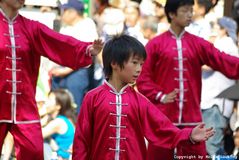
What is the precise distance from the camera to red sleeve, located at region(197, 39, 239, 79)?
9.22 metres

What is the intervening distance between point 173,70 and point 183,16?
51 centimetres

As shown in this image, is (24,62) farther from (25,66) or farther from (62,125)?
(62,125)

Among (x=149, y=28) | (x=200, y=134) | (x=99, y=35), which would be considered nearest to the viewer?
(x=200, y=134)

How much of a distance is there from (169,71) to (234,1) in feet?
15.4

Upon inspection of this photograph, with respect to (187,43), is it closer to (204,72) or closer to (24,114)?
(24,114)

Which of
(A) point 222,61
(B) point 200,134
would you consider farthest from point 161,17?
(B) point 200,134

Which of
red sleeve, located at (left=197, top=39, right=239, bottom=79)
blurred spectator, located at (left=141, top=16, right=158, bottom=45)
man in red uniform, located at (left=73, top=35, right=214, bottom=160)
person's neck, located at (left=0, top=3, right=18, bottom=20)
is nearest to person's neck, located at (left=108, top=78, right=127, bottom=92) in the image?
man in red uniform, located at (left=73, top=35, right=214, bottom=160)

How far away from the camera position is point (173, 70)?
9328 millimetres

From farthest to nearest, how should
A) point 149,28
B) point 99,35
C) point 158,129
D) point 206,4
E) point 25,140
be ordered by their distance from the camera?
point 99,35, point 206,4, point 149,28, point 25,140, point 158,129

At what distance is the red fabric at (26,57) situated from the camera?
8.12 metres

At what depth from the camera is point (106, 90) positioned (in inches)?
298

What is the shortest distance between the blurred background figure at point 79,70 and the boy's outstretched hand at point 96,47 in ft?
14.3

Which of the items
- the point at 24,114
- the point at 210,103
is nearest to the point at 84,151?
the point at 24,114

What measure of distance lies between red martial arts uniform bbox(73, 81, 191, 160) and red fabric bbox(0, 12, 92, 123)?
2.41 ft
